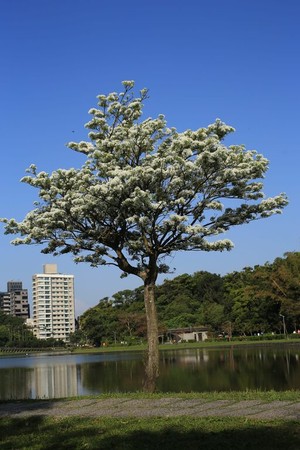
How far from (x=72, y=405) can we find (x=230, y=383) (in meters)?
11.7

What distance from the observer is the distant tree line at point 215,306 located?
7156 cm

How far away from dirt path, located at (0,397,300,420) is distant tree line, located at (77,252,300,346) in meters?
58.2

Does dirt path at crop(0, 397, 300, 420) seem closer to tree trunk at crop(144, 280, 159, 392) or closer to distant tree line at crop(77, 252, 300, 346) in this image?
tree trunk at crop(144, 280, 159, 392)

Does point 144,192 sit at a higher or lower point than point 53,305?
lower

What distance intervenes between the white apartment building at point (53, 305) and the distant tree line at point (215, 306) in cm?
5996

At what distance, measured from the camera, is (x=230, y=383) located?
2264cm

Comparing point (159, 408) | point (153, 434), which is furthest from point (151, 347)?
point (153, 434)

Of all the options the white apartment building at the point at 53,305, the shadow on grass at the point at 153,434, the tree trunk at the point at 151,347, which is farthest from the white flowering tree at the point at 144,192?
the white apartment building at the point at 53,305

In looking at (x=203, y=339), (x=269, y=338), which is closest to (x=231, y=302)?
(x=203, y=339)

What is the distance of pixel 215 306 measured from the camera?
96.1 m

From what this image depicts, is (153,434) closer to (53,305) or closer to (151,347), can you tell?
(151,347)

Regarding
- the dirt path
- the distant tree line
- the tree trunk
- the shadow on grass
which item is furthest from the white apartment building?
the shadow on grass

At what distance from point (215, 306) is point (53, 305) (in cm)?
10520

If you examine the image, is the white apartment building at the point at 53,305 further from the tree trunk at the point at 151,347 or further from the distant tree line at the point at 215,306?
the tree trunk at the point at 151,347
